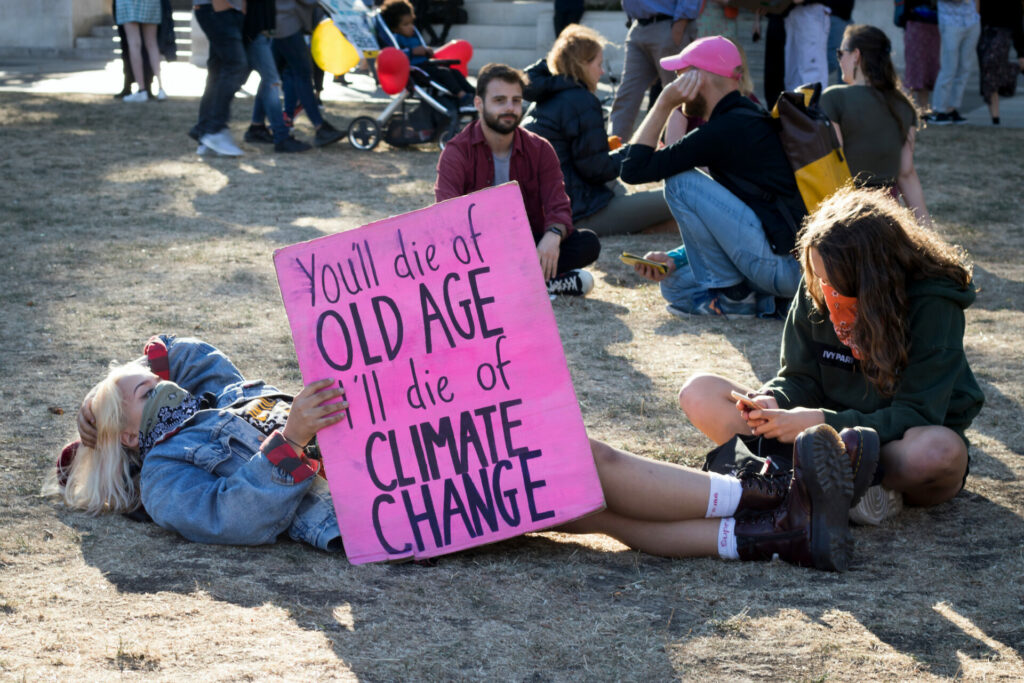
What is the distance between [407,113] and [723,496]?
7.78 m

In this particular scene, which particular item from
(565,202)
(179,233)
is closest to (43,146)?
(179,233)

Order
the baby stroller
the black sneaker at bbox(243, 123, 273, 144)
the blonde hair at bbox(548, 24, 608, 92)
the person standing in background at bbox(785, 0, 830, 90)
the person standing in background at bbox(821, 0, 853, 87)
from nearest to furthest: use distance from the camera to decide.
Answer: the blonde hair at bbox(548, 24, 608, 92) → the baby stroller → the person standing in background at bbox(785, 0, 830, 90) → the black sneaker at bbox(243, 123, 273, 144) → the person standing in background at bbox(821, 0, 853, 87)

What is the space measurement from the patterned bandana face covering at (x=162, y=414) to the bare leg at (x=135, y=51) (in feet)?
31.7

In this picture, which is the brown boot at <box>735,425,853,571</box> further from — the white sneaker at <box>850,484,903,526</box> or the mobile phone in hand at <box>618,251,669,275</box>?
the mobile phone in hand at <box>618,251,669,275</box>

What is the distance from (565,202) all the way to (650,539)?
2.78 metres

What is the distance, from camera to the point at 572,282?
6.30 meters

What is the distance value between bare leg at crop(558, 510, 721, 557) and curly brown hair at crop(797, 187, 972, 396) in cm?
67

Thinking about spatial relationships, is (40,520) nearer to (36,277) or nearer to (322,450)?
(322,450)

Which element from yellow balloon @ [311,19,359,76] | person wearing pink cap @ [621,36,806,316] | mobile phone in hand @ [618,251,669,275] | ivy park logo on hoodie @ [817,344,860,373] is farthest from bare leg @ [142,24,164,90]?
ivy park logo on hoodie @ [817,344,860,373]

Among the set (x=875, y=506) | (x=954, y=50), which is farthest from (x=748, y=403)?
(x=954, y=50)

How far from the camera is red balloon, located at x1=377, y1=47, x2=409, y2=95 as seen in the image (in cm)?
980

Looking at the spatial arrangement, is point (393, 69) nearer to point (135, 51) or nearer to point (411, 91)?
point (411, 91)

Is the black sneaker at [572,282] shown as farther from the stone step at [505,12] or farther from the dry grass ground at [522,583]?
the stone step at [505,12]

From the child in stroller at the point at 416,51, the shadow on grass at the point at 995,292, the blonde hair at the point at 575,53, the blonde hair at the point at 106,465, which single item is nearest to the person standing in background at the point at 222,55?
the child in stroller at the point at 416,51
